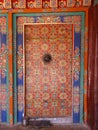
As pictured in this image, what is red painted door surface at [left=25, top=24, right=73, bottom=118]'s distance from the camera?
3.73 m

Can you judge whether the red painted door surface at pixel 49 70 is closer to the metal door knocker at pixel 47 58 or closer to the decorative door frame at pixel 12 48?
the metal door knocker at pixel 47 58

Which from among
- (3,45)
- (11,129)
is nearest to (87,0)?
(3,45)

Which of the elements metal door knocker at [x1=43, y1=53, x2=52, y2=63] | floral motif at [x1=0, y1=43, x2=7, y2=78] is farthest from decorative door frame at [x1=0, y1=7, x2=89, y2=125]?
metal door knocker at [x1=43, y1=53, x2=52, y2=63]

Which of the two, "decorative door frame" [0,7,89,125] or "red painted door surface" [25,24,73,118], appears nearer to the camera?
"decorative door frame" [0,7,89,125]

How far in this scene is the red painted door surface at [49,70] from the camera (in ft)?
12.2

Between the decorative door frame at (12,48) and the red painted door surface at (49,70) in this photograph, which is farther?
the red painted door surface at (49,70)

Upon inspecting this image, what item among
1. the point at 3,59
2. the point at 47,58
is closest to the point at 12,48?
the point at 3,59

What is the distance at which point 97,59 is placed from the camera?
308 cm

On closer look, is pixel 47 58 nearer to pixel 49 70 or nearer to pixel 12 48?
pixel 49 70

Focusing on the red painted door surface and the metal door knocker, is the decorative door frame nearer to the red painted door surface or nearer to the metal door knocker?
the red painted door surface

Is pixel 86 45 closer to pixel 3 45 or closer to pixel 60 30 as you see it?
pixel 60 30

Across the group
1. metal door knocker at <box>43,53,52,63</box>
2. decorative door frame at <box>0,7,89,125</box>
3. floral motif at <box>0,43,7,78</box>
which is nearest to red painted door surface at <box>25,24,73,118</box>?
metal door knocker at <box>43,53,52,63</box>

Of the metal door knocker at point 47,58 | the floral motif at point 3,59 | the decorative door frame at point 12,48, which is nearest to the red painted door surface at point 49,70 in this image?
the metal door knocker at point 47,58

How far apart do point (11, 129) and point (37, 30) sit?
5.51ft
